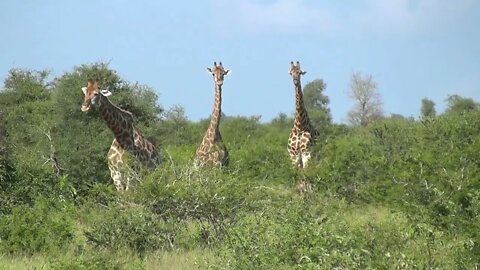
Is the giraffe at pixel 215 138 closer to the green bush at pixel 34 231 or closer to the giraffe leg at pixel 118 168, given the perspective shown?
the giraffe leg at pixel 118 168

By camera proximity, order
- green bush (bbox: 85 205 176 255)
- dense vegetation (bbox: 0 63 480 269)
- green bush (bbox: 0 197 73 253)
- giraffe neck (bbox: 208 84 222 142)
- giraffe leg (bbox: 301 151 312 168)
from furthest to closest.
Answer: giraffe leg (bbox: 301 151 312 168) < giraffe neck (bbox: 208 84 222 142) < green bush (bbox: 85 205 176 255) < green bush (bbox: 0 197 73 253) < dense vegetation (bbox: 0 63 480 269)

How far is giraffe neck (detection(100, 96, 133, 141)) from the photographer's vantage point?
11312 mm

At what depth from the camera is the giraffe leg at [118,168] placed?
32.4ft

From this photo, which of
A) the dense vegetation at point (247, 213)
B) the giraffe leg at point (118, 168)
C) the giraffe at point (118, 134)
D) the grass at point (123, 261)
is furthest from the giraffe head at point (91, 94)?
the grass at point (123, 261)

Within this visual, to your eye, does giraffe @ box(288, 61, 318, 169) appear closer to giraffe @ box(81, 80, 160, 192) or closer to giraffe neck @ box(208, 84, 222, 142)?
giraffe neck @ box(208, 84, 222, 142)

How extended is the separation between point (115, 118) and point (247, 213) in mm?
3852

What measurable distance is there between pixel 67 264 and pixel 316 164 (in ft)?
24.9

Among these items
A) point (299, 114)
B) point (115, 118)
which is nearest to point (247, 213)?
point (115, 118)

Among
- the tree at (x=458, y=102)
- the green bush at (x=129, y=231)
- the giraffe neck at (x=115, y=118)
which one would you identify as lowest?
the green bush at (x=129, y=231)

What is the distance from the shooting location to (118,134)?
11.5 m

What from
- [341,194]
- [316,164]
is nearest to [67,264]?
[341,194]

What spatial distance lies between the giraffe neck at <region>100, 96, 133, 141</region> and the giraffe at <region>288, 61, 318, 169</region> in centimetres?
356

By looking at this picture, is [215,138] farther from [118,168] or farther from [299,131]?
[118,168]

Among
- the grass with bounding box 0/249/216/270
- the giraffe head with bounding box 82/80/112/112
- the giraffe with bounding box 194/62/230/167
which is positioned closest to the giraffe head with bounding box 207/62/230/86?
the giraffe with bounding box 194/62/230/167
